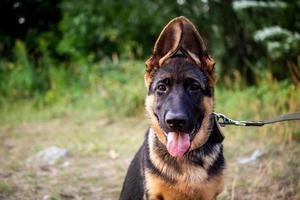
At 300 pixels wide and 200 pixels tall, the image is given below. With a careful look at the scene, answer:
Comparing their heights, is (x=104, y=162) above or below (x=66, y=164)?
below

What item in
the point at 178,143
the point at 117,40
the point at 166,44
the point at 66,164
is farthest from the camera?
the point at 117,40

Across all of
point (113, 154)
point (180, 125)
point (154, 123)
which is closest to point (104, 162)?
point (113, 154)

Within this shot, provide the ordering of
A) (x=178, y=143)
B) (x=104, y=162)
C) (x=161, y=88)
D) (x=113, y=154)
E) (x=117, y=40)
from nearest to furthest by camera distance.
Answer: (x=178, y=143) → (x=161, y=88) → (x=104, y=162) → (x=113, y=154) → (x=117, y=40)

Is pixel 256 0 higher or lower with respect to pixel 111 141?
higher

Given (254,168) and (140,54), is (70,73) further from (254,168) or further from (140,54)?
(254,168)

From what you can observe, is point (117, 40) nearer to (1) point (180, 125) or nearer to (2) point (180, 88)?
(2) point (180, 88)

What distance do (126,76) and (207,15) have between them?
8.38ft

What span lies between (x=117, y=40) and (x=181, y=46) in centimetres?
987

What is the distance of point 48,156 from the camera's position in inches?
287

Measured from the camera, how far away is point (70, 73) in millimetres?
13625

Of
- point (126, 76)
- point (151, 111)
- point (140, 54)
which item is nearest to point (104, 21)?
point (140, 54)

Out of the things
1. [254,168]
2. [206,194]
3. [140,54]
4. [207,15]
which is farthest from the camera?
[140,54]

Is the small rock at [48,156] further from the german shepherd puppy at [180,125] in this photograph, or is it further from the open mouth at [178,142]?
the open mouth at [178,142]

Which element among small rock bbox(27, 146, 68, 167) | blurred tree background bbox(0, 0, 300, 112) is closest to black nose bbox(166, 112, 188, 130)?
small rock bbox(27, 146, 68, 167)
